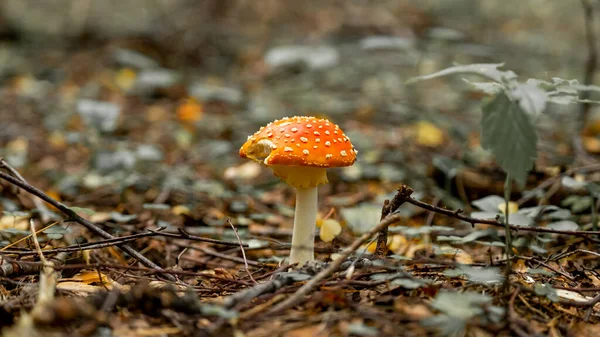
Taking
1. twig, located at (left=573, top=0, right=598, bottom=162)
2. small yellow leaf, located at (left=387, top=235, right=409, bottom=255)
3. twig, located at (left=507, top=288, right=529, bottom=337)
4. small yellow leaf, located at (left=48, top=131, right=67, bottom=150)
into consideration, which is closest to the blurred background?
small yellow leaf, located at (left=48, top=131, right=67, bottom=150)

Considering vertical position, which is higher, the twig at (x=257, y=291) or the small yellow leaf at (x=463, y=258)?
the twig at (x=257, y=291)

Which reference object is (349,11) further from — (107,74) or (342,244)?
(342,244)

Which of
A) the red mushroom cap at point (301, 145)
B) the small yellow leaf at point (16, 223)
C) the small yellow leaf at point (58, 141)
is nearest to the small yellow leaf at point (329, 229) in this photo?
the red mushroom cap at point (301, 145)

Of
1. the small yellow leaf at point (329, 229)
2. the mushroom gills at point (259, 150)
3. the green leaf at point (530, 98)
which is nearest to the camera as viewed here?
the green leaf at point (530, 98)

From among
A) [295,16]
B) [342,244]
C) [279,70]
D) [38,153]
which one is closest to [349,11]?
[295,16]

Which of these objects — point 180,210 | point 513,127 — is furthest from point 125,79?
point 513,127

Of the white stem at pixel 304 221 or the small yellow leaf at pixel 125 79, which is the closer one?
the white stem at pixel 304 221

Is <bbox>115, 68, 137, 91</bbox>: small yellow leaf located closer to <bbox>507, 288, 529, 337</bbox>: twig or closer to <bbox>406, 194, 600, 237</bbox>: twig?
<bbox>406, 194, 600, 237</bbox>: twig

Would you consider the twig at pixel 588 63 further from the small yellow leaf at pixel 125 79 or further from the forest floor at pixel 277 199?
the small yellow leaf at pixel 125 79

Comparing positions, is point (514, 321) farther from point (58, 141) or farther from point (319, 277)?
point (58, 141)
